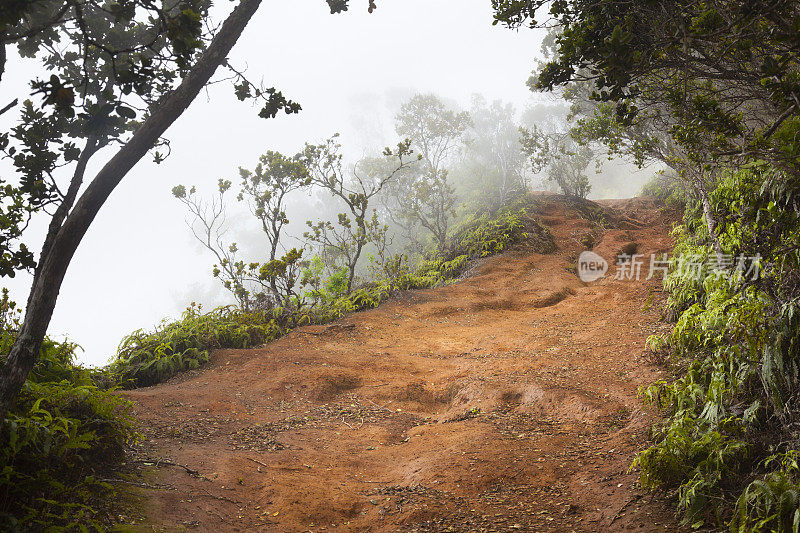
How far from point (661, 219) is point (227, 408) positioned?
1623 centimetres

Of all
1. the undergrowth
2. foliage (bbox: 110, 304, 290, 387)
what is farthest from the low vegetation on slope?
the undergrowth

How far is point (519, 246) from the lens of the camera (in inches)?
575

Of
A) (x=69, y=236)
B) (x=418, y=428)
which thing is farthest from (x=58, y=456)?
(x=418, y=428)

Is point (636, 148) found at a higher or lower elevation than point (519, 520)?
higher

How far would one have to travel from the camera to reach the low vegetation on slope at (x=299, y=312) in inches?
291

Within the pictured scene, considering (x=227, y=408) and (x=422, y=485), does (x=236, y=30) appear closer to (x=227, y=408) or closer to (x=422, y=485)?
(x=422, y=485)

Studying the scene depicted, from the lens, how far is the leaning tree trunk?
263cm

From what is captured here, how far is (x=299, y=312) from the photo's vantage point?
980cm

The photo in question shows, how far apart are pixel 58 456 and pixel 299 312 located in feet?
22.4

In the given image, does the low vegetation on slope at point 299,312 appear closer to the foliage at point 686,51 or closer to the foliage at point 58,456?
the foliage at point 58,456

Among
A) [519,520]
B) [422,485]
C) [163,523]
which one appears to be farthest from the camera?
[422,485]

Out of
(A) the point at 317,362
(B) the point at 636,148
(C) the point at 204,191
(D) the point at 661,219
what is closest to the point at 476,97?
(D) the point at 661,219

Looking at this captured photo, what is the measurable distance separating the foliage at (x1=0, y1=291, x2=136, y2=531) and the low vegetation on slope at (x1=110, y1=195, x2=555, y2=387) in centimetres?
352

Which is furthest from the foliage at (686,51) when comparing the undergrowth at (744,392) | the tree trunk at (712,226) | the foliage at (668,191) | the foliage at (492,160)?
the foliage at (492,160)
